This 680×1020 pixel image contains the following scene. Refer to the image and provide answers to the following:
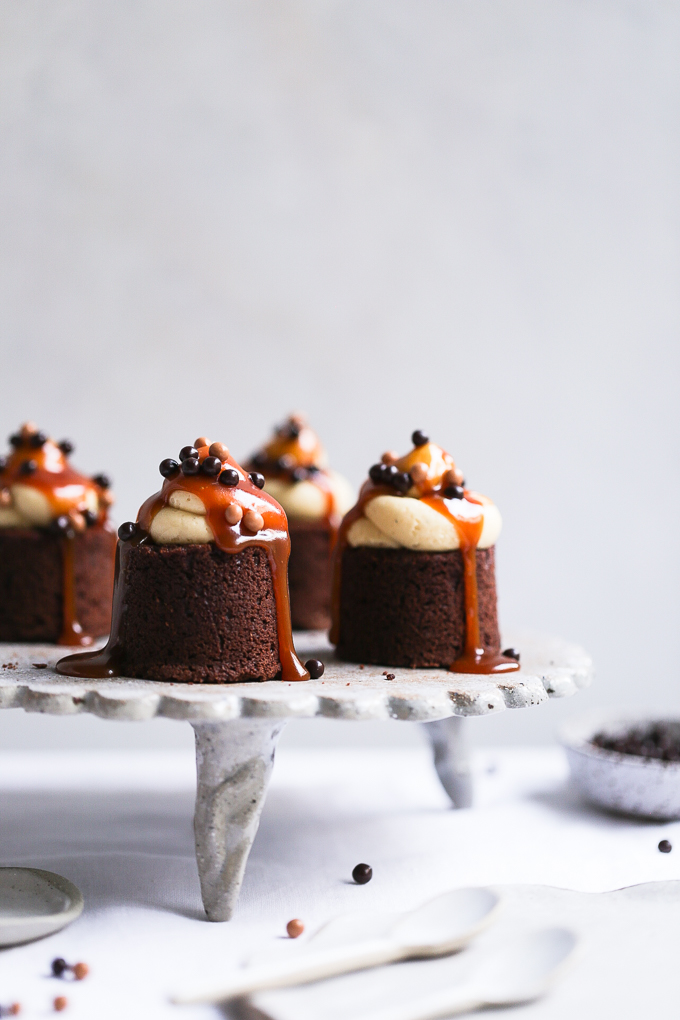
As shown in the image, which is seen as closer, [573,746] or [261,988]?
[261,988]

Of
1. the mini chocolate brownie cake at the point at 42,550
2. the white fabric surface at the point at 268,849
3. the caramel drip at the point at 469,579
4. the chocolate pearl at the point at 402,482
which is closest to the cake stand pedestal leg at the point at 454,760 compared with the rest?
the white fabric surface at the point at 268,849

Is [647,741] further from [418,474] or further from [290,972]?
[290,972]

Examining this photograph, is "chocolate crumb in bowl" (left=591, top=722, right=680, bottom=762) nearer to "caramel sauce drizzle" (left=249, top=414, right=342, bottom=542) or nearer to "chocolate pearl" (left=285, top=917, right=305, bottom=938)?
"caramel sauce drizzle" (left=249, top=414, right=342, bottom=542)

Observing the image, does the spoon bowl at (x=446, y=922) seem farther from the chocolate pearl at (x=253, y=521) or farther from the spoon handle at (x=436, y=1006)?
the chocolate pearl at (x=253, y=521)

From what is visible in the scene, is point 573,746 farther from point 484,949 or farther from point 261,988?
point 261,988

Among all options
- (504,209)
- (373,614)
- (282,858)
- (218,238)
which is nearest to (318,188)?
(218,238)

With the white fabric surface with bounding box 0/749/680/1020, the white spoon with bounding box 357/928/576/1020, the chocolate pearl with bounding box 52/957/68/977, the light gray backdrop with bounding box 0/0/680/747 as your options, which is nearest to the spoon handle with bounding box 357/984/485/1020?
the white spoon with bounding box 357/928/576/1020
